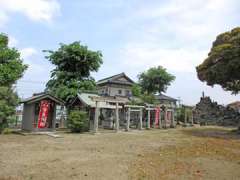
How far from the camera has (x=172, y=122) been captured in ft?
81.0

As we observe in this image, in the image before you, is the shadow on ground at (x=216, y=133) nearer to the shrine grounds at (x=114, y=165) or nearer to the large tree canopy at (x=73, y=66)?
the shrine grounds at (x=114, y=165)

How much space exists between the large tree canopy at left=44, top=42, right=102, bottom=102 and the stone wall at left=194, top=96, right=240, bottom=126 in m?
16.1

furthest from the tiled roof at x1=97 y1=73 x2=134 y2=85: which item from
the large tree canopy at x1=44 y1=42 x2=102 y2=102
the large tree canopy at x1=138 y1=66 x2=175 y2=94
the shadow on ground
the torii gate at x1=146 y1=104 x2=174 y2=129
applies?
the shadow on ground

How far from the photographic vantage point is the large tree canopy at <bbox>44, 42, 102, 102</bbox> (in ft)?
76.1

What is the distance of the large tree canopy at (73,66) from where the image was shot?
2320cm

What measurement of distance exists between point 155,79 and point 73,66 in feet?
65.1

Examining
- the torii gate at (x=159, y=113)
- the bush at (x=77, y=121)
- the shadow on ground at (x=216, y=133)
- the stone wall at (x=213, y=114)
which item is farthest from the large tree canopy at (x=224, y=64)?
the bush at (x=77, y=121)

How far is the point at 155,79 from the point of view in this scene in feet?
134

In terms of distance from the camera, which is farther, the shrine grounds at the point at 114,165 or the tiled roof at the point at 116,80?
the tiled roof at the point at 116,80

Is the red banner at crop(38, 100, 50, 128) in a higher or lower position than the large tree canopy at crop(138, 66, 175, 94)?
lower

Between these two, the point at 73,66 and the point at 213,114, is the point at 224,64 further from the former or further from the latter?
the point at 213,114

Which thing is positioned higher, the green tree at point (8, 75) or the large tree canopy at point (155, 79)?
the large tree canopy at point (155, 79)

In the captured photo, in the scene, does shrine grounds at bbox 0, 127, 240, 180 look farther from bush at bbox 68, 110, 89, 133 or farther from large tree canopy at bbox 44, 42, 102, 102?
large tree canopy at bbox 44, 42, 102, 102

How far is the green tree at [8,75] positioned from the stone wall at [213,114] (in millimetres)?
22661
